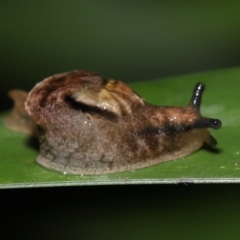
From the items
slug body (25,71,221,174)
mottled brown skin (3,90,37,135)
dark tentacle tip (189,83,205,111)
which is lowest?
mottled brown skin (3,90,37,135)

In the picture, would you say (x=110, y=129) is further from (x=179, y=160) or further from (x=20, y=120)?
(x=20, y=120)

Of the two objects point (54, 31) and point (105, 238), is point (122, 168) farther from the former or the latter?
point (54, 31)

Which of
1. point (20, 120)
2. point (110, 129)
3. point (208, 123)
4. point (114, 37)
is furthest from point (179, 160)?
point (114, 37)

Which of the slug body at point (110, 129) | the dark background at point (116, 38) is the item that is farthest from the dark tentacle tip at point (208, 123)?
Answer: the dark background at point (116, 38)

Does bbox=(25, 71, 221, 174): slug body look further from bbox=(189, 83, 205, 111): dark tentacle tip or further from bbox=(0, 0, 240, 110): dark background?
bbox=(0, 0, 240, 110): dark background

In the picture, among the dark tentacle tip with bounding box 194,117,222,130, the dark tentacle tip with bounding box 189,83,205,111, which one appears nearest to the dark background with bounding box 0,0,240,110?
the dark tentacle tip with bounding box 189,83,205,111
